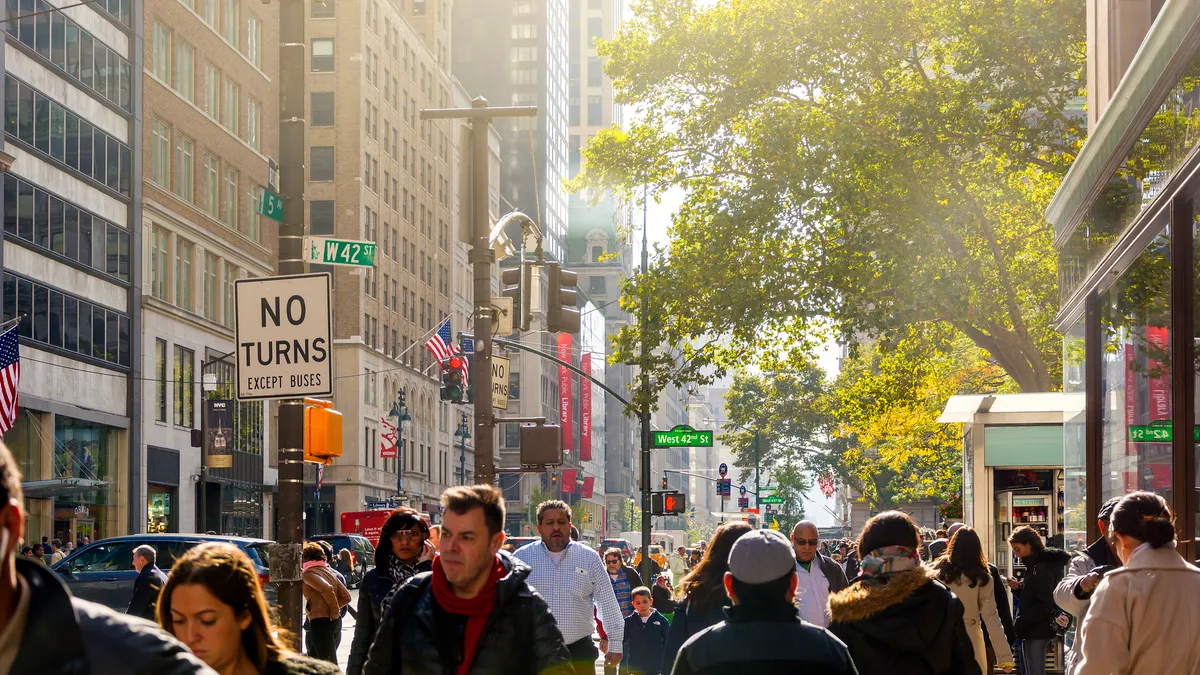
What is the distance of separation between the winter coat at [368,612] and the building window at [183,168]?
47.0 m

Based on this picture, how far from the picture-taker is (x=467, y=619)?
600 cm

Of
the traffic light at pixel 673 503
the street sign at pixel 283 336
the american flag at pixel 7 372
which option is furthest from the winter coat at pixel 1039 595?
the american flag at pixel 7 372

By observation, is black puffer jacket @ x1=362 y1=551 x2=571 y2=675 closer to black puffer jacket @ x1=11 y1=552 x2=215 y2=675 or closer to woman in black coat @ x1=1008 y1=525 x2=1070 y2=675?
black puffer jacket @ x1=11 y1=552 x2=215 y2=675

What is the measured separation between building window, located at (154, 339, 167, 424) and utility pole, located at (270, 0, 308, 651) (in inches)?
1608

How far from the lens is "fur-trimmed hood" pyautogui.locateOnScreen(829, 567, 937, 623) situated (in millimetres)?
6805

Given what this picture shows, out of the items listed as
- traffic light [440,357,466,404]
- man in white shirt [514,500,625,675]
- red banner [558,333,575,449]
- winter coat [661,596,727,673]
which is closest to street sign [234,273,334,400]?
man in white shirt [514,500,625,675]

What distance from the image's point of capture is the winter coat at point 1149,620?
662cm

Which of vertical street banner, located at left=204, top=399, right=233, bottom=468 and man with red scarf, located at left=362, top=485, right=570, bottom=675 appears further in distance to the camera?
vertical street banner, located at left=204, top=399, right=233, bottom=468

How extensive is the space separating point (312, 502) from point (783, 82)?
56.2 m

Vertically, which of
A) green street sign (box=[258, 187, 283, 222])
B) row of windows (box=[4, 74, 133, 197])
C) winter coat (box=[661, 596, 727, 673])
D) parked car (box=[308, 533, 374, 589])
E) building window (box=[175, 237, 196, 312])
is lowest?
parked car (box=[308, 533, 374, 589])

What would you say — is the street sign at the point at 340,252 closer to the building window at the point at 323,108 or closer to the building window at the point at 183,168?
the building window at the point at 183,168

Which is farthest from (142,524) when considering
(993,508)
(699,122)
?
(993,508)

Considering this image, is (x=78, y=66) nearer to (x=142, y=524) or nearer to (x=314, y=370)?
(x=142, y=524)

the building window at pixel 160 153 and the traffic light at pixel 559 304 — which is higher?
the building window at pixel 160 153
